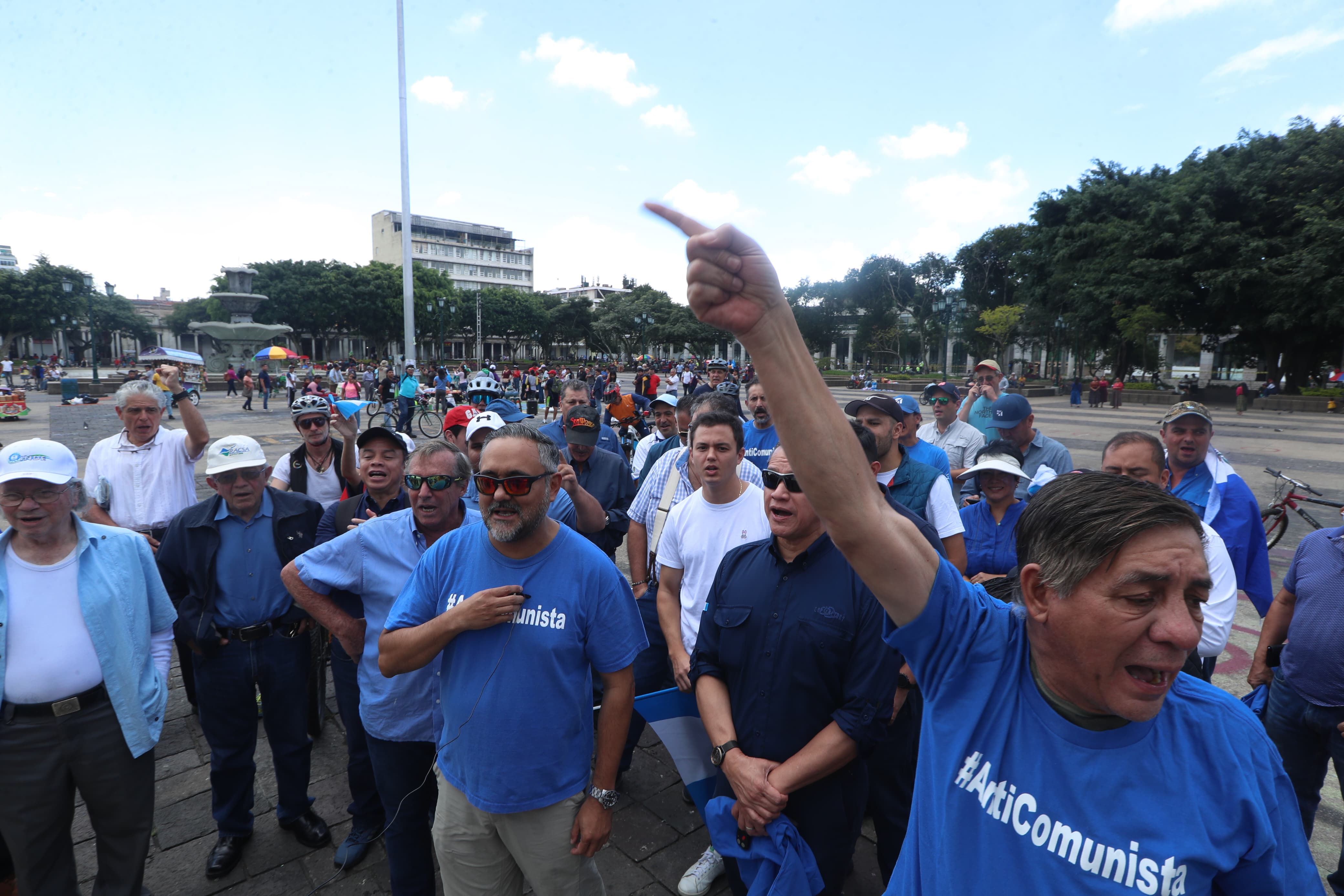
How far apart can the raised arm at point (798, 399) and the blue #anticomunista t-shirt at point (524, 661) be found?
1.22m

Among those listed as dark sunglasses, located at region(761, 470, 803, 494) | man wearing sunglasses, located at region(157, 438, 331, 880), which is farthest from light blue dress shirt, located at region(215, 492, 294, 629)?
dark sunglasses, located at region(761, 470, 803, 494)

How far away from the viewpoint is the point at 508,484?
2.19 m

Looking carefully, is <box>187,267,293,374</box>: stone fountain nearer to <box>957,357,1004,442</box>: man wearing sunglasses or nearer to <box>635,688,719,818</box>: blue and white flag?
<box>957,357,1004,442</box>: man wearing sunglasses

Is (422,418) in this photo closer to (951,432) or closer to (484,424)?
(484,424)

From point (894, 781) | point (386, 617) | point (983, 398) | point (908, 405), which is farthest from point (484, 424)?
point (983, 398)

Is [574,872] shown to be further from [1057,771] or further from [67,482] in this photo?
[67,482]

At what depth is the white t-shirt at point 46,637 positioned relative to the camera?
2.44 m

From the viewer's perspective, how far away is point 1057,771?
1.21 m

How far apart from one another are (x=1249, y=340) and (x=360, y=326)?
6516 cm

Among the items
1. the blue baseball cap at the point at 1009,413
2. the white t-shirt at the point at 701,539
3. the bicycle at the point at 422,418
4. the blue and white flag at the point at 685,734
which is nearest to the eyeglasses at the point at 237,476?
the white t-shirt at the point at 701,539

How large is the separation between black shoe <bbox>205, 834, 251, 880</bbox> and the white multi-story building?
97577 mm

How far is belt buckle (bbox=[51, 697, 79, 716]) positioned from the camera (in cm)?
246

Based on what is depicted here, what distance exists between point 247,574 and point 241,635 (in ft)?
0.90

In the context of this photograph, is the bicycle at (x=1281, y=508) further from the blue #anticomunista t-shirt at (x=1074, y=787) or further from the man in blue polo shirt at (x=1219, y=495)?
the blue #anticomunista t-shirt at (x=1074, y=787)
